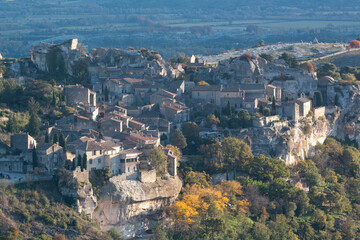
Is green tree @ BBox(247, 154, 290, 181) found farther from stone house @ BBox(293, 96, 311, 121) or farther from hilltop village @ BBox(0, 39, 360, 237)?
stone house @ BBox(293, 96, 311, 121)

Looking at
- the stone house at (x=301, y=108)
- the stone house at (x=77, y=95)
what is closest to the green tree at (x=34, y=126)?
the stone house at (x=77, y=95)

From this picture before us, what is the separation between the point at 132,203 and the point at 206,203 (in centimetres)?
547

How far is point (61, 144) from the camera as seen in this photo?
6203 centimetres

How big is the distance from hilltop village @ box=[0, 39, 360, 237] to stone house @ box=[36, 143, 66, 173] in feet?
0.24

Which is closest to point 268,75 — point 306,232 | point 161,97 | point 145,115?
point 161,97

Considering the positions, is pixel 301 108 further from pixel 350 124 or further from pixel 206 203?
pixel 206 203

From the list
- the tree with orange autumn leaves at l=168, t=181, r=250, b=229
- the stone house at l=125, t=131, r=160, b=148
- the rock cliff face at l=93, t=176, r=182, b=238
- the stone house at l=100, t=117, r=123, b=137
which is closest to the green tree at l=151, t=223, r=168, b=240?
the tree with orange autumn leaves at l=168, t=181, r=250, b=229

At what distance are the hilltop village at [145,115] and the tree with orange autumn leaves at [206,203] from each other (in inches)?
54.2

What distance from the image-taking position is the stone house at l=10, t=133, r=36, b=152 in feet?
202

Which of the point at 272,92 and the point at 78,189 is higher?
the point at 272,92

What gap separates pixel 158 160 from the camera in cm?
6384

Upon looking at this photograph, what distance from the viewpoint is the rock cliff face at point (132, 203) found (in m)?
60.7

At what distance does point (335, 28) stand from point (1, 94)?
117584mm

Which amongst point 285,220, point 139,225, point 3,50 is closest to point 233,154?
point 285,220
